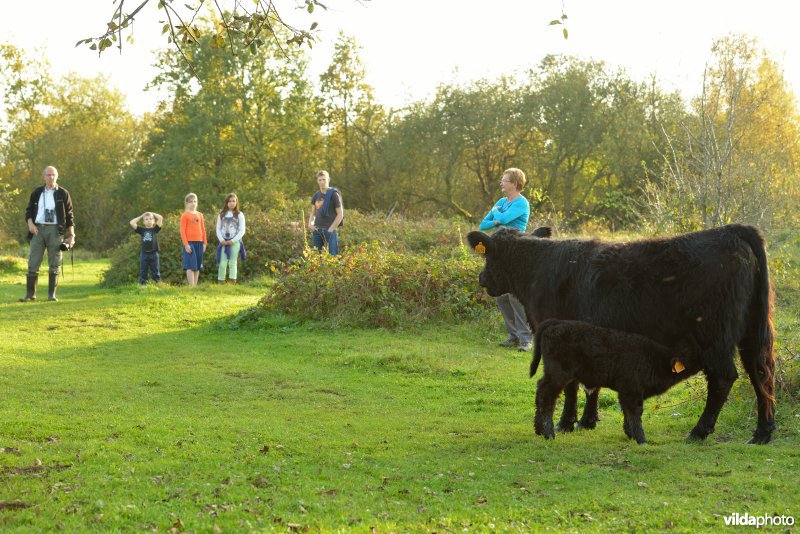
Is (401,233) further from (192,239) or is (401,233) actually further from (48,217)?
(48,217)

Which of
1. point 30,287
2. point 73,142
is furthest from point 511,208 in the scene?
point 73,142

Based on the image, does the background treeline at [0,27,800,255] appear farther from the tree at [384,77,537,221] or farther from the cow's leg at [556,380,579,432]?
the cow's leg at [556,380,579,432]

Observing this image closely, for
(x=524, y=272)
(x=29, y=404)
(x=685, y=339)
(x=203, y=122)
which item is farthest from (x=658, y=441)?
(x=203, y=122)

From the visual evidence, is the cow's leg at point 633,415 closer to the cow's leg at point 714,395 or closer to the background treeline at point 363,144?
the cow's leg at point 714,395

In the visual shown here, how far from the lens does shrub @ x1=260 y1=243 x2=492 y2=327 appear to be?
1327cm

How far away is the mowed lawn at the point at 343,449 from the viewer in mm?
4652

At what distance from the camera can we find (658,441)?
6570 mm

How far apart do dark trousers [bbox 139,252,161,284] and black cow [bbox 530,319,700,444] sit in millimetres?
14253

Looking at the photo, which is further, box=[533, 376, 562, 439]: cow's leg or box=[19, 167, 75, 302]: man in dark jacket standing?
box=[19, 167, 75, 302]: man in dark jacket standing

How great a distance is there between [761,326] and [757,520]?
2254 mm

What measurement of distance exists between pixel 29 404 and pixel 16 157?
143 ft

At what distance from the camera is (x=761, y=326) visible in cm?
637

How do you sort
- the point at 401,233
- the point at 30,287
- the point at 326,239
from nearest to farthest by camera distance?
the point at 30,287
the point at 326,239
the point at 401,233

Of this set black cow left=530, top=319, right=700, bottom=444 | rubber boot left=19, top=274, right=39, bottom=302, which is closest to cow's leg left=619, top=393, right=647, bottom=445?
black cow left=530, top=319, right=700, bottom=444
